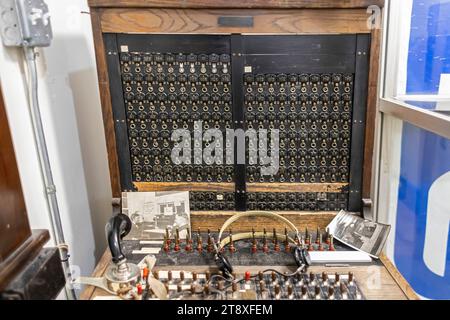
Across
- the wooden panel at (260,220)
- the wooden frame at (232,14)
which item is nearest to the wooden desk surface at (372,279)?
the wooden panel at (260,220)

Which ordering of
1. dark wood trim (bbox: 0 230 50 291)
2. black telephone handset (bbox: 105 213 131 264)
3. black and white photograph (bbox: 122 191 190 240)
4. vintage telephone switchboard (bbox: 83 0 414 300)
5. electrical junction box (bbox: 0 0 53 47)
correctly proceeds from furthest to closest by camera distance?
black and white photograph (bbox: 122 191 190 240) → vintage telephone switchboard (bbox: 83 0 414 300) → black telephone handset (bbox: 105 213 131 264) → electrical junction box (bbox: 0 0 53 47) → dark wood trim (bbox: 0 230 50 291)

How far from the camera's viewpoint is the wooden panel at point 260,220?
1.45 meters

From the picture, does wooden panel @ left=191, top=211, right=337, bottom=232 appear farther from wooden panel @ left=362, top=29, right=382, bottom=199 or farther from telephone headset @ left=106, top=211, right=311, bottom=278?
wooden panel @ left=362, top=29, right=382, bottom=199

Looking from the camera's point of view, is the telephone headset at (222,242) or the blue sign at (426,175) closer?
the telephone headset at (222,242)

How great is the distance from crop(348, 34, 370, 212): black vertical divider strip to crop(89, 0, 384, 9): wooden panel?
0.11 meters

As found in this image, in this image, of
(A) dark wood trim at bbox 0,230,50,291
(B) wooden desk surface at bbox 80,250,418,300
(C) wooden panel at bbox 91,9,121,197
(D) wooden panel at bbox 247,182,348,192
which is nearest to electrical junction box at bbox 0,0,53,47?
(C) wooden panel at bbox 91,9,121,197

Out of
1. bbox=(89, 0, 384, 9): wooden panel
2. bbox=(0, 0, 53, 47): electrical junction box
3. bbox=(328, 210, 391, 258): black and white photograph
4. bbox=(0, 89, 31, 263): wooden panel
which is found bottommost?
bbox=(328, 210, 391, 258): black and white photograph

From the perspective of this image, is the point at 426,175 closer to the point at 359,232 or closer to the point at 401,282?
the point at 359,232

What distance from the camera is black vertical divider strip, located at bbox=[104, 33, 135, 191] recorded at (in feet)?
4.33

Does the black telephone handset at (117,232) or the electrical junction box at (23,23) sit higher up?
the electrical junction box at (23,23)

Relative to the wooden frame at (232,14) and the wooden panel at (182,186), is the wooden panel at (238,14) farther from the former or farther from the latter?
the wooden panel at (182,186)

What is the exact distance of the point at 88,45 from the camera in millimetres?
1691
